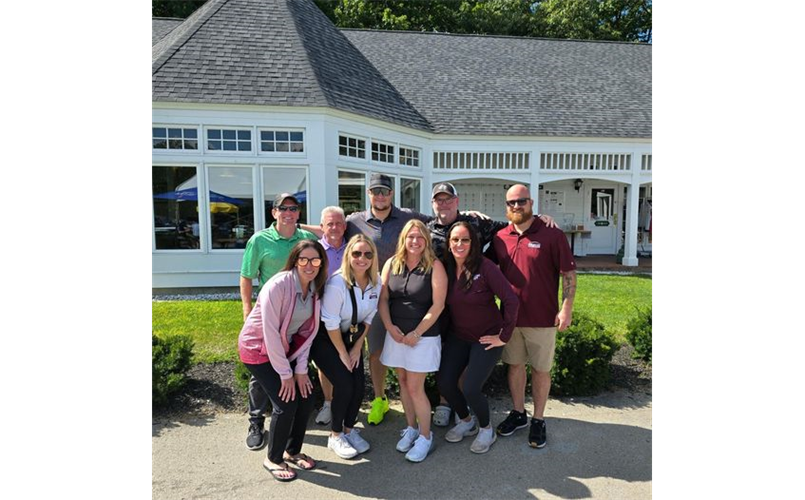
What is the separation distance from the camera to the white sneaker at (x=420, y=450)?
3.63 m

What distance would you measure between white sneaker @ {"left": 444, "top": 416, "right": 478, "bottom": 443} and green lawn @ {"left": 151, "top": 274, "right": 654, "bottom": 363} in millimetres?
2407

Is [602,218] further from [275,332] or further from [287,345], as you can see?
[275,332]

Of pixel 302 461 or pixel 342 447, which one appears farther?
pixel 342 447

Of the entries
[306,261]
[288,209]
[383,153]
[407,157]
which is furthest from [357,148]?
[306,261]

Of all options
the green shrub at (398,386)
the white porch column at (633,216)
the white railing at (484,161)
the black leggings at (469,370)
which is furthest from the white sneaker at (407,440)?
the white porch column at (633,216)

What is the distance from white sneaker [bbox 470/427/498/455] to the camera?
377 cm

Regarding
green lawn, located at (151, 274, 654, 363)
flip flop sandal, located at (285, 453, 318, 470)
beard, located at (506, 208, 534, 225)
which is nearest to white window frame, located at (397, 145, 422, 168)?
Result: green lawn, located at (151, 274, 654, 363)

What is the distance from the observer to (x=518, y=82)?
1498cm

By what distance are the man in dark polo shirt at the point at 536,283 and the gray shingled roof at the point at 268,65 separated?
6717 millimetres

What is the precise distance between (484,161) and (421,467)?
10.6 m

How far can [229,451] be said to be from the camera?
12.5ft

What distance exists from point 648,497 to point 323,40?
11674 mm

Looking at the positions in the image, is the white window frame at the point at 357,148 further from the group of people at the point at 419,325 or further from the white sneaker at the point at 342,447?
the white sneaker at the point at 342,447

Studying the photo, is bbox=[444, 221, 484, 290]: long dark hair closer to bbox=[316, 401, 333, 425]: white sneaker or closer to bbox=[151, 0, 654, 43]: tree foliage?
bbox=[316, 401, 333, 425]: white sneaker
